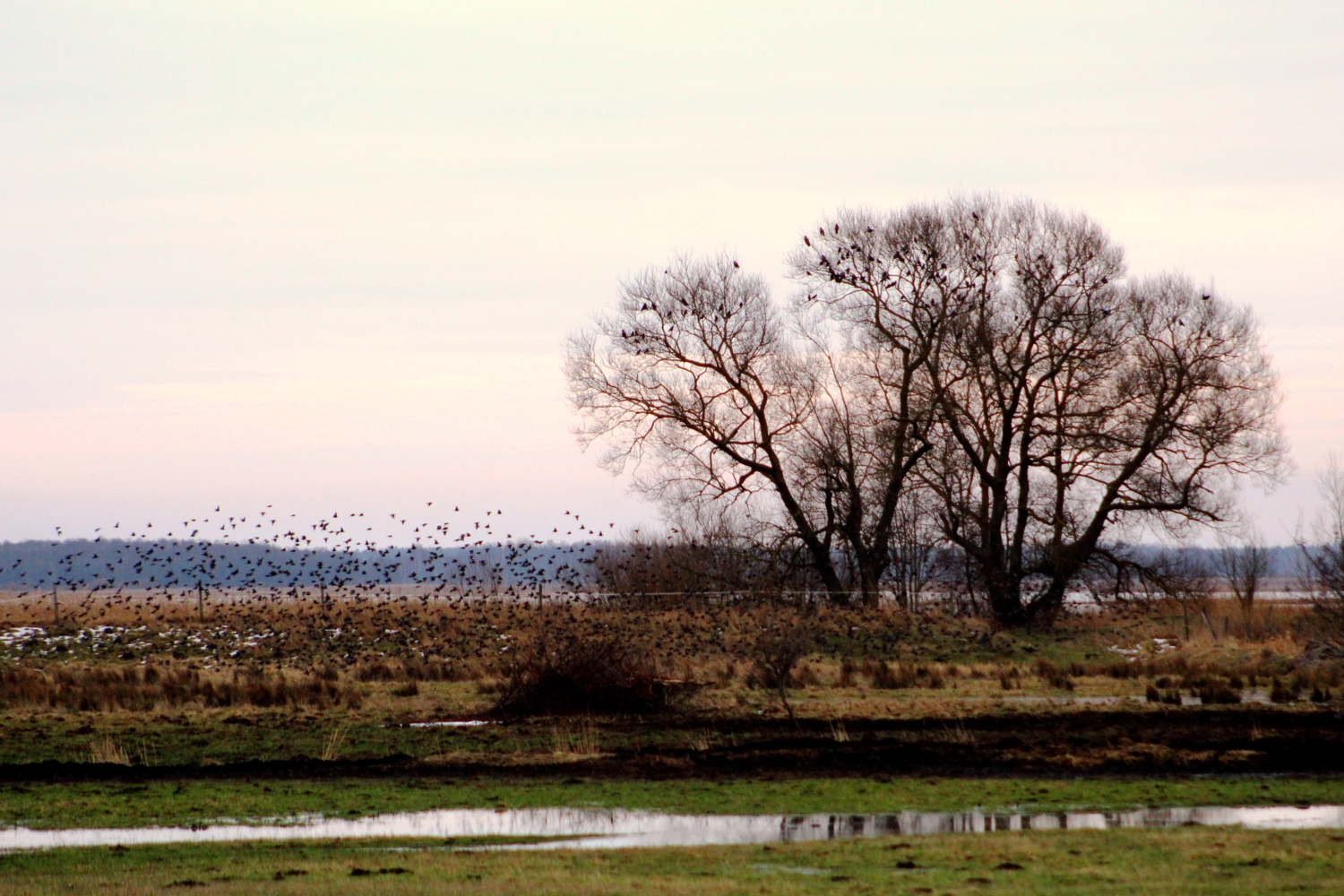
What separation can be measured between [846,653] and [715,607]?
740 cm

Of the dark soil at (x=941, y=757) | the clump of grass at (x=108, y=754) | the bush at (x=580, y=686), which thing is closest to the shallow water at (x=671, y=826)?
the dark soil at (x=941, y=757)

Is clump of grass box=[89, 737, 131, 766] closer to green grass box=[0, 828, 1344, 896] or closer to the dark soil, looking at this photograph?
the dark soil

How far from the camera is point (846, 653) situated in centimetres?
3869

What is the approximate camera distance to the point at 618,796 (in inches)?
673

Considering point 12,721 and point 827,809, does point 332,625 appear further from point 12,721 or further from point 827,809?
point 827,809

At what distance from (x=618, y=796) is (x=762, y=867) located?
17.6 feet

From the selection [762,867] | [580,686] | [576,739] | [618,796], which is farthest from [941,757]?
[580,686]

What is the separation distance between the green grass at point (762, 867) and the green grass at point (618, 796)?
2317mm

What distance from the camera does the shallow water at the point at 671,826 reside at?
1402 centimetres

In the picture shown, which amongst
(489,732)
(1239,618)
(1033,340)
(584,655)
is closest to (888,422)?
(1033,340)

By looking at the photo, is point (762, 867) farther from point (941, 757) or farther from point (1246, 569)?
point (1246, 569)

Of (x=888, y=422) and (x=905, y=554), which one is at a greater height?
(x=888, y=422)

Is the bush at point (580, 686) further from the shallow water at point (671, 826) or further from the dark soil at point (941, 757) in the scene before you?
the shallow water at point (671, 826)

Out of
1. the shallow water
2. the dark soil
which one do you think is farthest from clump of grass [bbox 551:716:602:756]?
the shallow water
